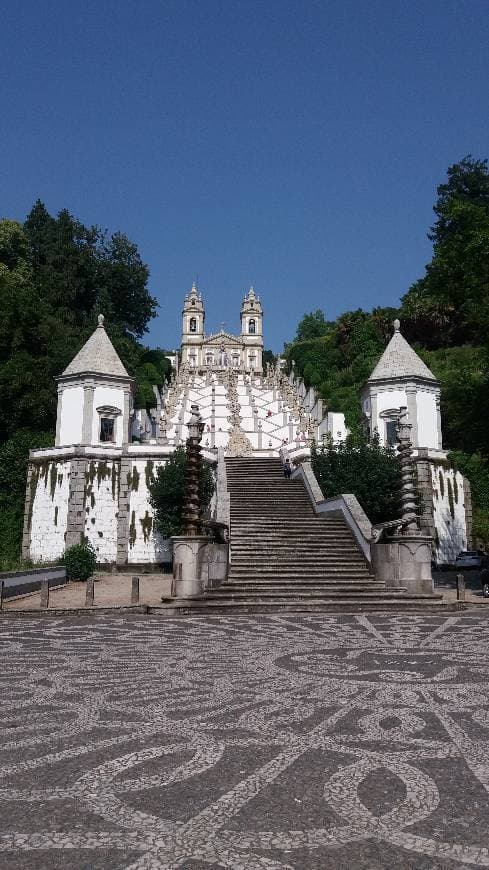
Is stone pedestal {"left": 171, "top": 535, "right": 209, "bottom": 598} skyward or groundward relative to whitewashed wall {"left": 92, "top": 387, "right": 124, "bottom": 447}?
groundward

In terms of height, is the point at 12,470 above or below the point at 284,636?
above

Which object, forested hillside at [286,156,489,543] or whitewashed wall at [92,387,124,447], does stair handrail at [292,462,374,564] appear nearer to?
forested hillside at [286,156,489,543]

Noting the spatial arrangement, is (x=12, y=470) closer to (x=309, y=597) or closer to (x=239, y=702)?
(x=309, y=597)

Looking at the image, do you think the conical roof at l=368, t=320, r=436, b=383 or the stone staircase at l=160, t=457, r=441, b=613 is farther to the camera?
the conical roof at l=368, t=320, r=436, b=383

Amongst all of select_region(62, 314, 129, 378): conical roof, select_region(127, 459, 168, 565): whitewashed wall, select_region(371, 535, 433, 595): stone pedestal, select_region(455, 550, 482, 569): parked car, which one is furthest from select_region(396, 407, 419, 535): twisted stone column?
select_region(62, 314, 129, 378): conical roof

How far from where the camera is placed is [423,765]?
179 inches

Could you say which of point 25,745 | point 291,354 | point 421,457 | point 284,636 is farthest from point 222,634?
point 291,354

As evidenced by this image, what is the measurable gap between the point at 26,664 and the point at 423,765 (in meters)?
6.05

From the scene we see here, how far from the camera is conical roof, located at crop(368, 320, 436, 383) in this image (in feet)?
108

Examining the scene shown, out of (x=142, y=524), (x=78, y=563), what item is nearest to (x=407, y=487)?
(x=78, y=563)

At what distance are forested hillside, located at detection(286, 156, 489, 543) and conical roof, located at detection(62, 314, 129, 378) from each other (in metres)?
15.5

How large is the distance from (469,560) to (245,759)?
26991 millimetres

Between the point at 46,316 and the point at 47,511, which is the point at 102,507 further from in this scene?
the point at 46,316

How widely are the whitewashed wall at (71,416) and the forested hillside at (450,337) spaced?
17.2 meters
